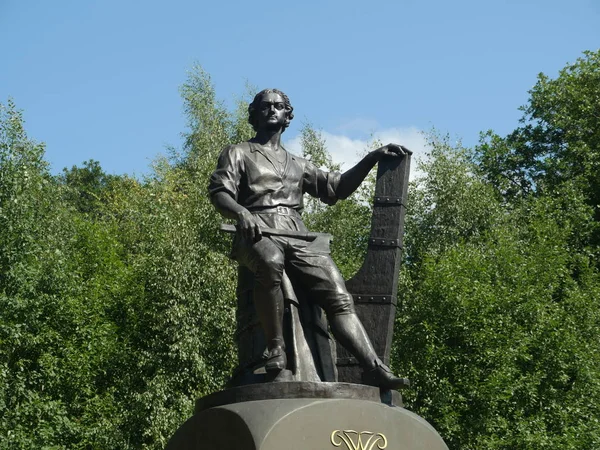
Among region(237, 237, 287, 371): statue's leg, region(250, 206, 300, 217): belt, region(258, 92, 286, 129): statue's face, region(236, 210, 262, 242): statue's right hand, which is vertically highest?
region(258, 92, 286, 129): statue's face

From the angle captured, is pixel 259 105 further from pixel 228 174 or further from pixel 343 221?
pixel 343 221

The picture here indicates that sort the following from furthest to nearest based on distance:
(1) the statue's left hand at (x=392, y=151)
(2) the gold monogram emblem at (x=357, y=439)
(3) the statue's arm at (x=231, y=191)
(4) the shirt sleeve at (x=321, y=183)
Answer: (4) the shirt sleeve at (x=321, y=183) → (1) the statue's left hand at (x=392, y=151) → (3) the statue's arm at (x=231, y=191) → (2) the gold monogram emblem at (x=357, y=439)

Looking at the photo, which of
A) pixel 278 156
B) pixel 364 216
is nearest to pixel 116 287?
pixel 364 216

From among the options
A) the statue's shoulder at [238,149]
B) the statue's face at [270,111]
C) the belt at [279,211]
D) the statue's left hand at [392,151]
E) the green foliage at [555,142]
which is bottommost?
the belt at [279,211]

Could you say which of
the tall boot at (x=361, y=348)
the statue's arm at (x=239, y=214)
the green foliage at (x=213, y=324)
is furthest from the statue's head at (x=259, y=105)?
the green foliage at (x=213, y=324)

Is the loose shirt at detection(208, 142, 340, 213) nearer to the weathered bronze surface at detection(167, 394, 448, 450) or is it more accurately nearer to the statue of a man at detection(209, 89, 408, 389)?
the statue of a man at detection(209, 89, 408, 389)

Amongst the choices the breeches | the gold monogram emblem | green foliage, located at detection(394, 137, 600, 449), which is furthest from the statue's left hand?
green foliage, located at detection(394, 137, 600, 449)

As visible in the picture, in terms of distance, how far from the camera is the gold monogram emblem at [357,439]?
8031mm

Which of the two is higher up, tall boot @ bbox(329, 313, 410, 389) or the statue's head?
the statue's head

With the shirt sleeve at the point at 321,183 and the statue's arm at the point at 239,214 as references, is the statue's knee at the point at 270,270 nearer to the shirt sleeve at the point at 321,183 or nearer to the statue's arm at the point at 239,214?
the statue's arm at the point at 239,214

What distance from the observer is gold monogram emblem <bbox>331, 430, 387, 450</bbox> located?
8.03 metres

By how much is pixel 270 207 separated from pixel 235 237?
51 cm

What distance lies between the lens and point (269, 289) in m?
8.82

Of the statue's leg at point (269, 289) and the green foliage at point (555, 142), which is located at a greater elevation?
the green foliage at point (555, 142)
